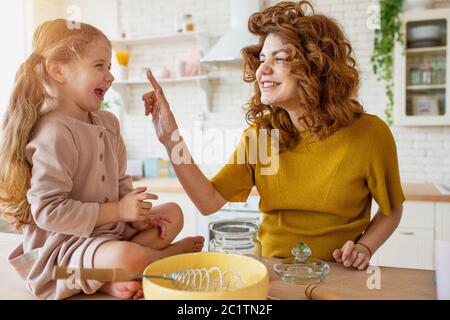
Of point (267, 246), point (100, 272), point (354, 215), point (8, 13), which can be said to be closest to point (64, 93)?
point (100, 272)

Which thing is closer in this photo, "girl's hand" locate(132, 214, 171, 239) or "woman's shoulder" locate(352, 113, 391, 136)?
"girl's hand" locate(132, 214, 171, 239)

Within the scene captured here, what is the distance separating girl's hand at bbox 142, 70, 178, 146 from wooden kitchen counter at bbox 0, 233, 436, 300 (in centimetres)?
51

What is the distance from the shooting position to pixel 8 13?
3986 mm

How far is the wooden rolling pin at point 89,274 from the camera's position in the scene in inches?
26.8

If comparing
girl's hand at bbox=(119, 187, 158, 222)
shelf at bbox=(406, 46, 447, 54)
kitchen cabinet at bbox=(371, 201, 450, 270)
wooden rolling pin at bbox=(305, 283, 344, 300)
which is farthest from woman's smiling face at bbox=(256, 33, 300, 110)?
shelf at bbox=(406, 46, 447, 54)

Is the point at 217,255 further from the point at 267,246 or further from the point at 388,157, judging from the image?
the point at 388,157

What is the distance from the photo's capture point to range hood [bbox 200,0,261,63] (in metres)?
3.35

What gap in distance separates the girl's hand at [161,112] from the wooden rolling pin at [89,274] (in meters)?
0.66

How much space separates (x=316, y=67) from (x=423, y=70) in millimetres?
Result: 2132

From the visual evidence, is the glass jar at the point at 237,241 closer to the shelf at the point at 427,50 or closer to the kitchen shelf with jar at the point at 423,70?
the kitchen shelf with jar at the point at 423,70

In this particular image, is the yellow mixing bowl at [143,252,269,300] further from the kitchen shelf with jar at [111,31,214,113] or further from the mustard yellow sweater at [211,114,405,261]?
the kitchen shelf with jar at [111,31,214,113]

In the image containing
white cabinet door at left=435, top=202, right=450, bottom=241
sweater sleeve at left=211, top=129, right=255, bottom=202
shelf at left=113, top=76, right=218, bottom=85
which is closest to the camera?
sweater sleeve at left=211, top=129, right=255, bottom=202

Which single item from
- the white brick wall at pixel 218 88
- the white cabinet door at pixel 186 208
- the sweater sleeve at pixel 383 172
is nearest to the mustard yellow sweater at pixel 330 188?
the sweater sleeve at pixel 383 172

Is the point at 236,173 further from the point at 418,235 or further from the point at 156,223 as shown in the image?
the point at 418,235
